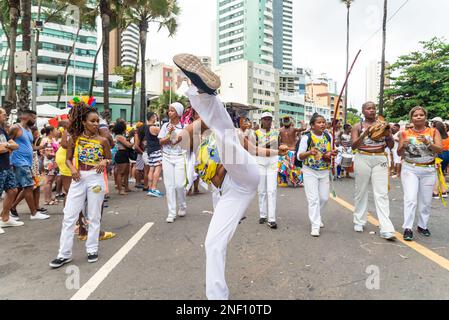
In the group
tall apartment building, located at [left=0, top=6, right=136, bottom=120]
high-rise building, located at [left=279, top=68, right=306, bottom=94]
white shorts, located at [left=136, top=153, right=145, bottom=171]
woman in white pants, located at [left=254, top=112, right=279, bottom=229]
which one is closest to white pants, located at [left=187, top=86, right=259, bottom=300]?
woman in white pants, located at [left=254, top=112, right=279, bottom=229]

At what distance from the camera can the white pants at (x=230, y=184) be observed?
2777 mm

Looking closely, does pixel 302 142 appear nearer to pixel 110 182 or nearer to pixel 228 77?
pixel 110 182

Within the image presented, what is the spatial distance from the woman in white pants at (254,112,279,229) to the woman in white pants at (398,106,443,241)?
1.93 metres

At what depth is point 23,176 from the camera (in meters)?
6.35

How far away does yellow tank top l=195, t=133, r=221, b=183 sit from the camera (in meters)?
3.16

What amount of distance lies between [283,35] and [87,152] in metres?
176

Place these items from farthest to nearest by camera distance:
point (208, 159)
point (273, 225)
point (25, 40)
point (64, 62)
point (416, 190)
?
point (64, 62) → point (25, 40) → point (273, 225) → point (416, 190) → point (208, 159)

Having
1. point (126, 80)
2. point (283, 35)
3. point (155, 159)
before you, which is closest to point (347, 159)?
point (155, 159)

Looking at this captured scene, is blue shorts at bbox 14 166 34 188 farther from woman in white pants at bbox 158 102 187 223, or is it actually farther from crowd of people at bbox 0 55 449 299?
woman in white pants at bbox 158 102 187 223

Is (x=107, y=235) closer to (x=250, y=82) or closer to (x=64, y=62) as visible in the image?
(x=64, y=62)

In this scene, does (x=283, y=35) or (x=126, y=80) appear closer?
(x=126, y=80)

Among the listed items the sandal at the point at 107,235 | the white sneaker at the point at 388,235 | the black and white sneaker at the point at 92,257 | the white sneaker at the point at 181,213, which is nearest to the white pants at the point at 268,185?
the white sneaker at the point at 181,213

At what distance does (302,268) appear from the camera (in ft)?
13.0

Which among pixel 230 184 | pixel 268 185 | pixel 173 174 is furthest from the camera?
pixel 173 174
